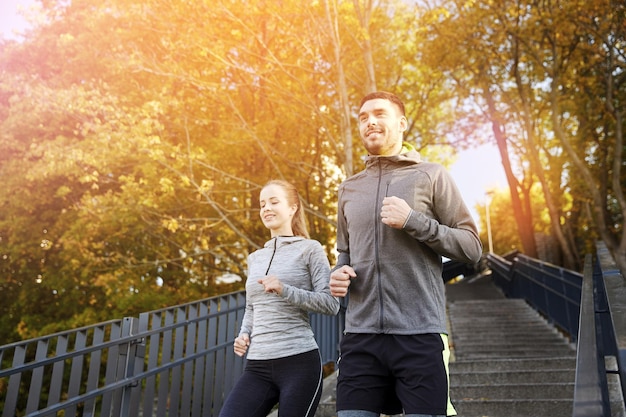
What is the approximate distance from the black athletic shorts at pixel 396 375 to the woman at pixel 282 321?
68cm

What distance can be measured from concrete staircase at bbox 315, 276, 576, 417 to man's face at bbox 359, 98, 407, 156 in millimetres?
3701

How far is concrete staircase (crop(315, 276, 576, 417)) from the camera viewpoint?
5262 mm

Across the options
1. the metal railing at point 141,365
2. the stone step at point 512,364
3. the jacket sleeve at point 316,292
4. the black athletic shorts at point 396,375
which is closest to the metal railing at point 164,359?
the metal railing at point 141,365

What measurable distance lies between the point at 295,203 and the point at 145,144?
7.55m

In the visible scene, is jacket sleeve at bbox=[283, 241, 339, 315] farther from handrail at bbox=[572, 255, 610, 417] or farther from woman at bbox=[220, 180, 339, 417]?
handrail at bbox=[572, 255, 610, 417]

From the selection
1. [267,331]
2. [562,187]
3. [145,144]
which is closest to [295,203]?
[267,331]

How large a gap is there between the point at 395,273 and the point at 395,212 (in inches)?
9.8

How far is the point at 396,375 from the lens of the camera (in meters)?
2.03

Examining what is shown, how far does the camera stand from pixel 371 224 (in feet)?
7.35

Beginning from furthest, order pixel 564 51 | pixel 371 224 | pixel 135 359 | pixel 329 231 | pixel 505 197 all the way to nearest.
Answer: pixel 505 197
pixel 329 231
pixel 564 51
pixel 135 359
pixel 371 224

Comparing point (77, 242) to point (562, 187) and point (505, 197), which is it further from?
point (505, 197)

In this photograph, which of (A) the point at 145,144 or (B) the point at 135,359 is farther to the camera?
(A) the point at 145,144

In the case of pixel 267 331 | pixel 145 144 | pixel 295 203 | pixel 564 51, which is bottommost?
pixel 267 331

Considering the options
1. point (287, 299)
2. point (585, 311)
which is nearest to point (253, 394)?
point (287, 299)
